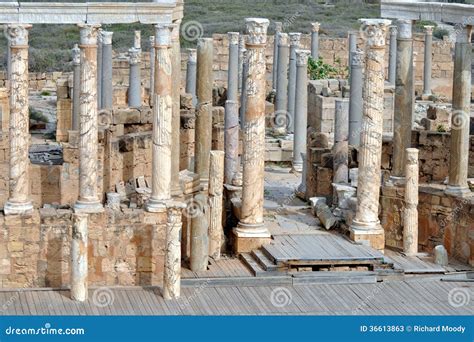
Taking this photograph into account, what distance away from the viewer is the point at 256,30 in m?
28.5

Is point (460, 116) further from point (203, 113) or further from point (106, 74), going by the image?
point (106, 74)

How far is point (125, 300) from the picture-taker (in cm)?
2567

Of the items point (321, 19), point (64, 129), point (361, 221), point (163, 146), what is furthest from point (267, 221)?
point (321, 19)

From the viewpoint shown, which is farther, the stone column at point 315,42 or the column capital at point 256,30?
the stone column at point 315,42

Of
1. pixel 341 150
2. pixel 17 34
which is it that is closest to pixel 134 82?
pixel 341 150

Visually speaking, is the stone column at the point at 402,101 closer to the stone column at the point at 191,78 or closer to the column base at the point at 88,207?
the column base at the point at 88,207

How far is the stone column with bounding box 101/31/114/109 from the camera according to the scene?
38.6 m

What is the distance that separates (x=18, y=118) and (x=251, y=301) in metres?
4.72

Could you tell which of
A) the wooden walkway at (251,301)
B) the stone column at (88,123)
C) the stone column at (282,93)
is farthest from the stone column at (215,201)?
the stone column at (282,93)

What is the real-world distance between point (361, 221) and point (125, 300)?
532 centimetres

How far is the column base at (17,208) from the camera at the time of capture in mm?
26453

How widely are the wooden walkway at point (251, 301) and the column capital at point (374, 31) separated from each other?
4.47m

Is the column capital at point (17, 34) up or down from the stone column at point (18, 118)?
up

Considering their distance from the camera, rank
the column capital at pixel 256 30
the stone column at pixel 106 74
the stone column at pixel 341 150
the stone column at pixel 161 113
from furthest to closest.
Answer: the stone column at pixel 106 74, the stone column at pixel 341 150, the column capital at pixel 256 30, the stone column at pixel 161 113
